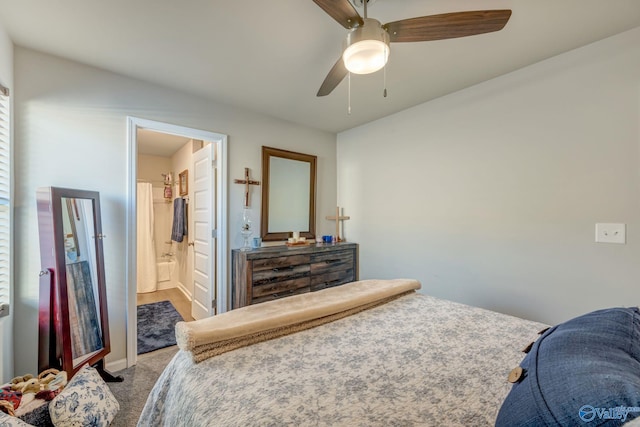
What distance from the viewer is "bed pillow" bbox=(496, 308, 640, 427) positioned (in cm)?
45

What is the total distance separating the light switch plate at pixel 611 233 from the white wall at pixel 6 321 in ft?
12.8

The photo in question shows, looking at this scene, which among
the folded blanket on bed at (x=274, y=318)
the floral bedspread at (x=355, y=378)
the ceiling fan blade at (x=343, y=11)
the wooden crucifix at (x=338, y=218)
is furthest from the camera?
the wooden crucifix at (x=338, y=218)

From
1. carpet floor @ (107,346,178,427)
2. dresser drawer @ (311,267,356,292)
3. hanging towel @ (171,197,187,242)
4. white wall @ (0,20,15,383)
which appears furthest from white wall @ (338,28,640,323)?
white wall @ (0,20,15,383)

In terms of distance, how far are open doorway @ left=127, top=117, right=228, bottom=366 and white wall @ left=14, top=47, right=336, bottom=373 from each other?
0.08 meters

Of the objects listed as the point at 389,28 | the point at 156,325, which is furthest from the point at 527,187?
the point at 156,325

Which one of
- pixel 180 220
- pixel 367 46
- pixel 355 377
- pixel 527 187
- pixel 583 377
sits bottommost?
pixel 355 377

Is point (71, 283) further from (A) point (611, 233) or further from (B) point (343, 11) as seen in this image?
(A) point (611, 233)

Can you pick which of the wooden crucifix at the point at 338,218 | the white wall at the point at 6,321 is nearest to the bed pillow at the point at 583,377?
the white wall at the point at 6,321

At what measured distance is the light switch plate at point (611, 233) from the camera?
1729mm

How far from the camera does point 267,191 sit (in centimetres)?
315

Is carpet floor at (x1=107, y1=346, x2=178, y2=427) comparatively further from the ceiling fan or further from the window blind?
the ceiling fan

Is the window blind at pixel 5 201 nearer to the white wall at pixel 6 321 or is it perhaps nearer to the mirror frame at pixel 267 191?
the white wall at pixel 6 321

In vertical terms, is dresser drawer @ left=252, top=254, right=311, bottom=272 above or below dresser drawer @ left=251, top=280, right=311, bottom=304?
above

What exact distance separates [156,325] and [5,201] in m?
1.98
